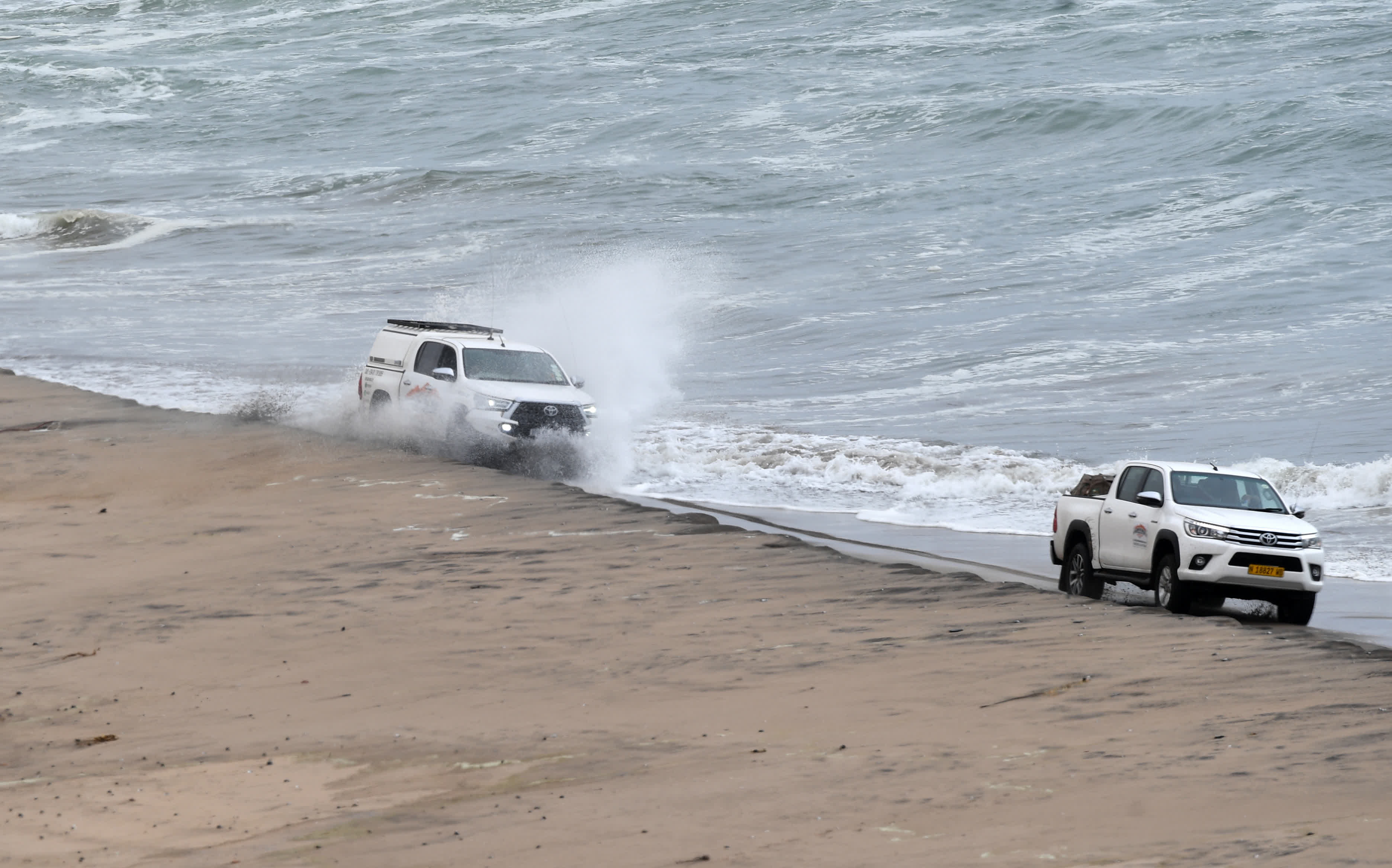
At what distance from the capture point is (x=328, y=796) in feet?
24.0

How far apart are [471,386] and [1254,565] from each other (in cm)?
1034

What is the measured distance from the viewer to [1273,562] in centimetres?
1195

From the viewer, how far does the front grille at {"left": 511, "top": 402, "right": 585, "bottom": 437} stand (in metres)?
18.6

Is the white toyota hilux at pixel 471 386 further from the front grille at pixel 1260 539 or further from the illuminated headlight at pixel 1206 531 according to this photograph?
the front grille at pixel 1260 539

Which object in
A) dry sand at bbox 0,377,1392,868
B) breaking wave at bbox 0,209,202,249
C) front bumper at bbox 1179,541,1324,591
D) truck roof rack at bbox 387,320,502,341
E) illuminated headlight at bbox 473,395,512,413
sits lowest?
dry sand at bbox 0,377,1392,868

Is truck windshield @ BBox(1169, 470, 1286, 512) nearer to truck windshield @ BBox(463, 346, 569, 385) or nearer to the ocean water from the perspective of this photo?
the ocean water

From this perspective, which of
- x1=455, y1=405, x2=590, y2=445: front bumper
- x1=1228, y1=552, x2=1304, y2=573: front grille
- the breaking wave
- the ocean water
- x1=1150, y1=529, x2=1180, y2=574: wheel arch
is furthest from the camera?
the breaking wave

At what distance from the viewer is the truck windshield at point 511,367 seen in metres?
19.5

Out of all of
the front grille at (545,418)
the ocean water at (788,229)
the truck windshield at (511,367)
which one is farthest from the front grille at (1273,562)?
the truck windshield at (511,367)

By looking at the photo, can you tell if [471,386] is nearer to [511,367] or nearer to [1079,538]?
[511,367]

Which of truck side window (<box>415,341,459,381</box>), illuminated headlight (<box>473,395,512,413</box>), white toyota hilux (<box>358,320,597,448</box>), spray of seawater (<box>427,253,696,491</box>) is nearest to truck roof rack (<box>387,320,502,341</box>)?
white toyota hilux (<box>358,320,597,448</box>)

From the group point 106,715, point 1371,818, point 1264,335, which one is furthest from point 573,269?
point 1371,818

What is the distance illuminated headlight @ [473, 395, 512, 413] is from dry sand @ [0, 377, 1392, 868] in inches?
165

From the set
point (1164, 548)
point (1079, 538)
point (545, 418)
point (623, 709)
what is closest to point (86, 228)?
point (545, 418)
